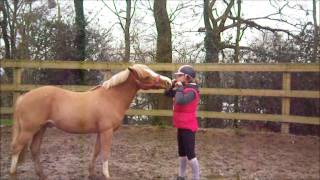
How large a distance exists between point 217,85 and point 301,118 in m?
2.17

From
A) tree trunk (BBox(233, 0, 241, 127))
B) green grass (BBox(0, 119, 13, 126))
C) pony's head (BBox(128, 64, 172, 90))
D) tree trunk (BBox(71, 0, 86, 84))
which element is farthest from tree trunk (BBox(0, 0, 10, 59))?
pony's head (BBox(128, 64, 172, 90))

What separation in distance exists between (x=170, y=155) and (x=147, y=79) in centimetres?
207

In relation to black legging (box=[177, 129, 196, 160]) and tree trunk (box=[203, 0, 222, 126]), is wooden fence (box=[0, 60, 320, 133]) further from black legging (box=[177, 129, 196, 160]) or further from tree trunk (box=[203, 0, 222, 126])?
black legging (box=[177, 129, 196, 160])

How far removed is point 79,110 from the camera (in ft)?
16.8

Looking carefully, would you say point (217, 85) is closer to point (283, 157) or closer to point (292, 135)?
point (292, 135)

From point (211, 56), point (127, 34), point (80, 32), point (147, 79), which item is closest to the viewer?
point (147, 79)

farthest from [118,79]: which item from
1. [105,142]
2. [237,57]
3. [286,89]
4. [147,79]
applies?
[237,57]

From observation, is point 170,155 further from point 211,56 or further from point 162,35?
point 211,56

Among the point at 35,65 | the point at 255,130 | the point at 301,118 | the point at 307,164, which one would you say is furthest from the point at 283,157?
the point at 35,65

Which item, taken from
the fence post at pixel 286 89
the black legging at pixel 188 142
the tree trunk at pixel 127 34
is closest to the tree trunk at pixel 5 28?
the tree trunk at pixel 127 34

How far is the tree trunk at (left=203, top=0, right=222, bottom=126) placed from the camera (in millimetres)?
9883

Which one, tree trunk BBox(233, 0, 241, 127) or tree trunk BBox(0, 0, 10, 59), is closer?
tree trunk BBox(233, 0, 241, 127)

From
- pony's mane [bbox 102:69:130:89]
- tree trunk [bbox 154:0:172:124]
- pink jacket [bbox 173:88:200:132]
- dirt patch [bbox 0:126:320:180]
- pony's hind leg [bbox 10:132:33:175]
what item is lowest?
dirt patch [bbox 0:126:320:180]

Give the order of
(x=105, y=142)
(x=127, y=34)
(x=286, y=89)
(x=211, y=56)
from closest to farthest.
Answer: (x=105, y=142) < (x=286, y=89) < (x=211, y=56) < (x=127, y=34)
